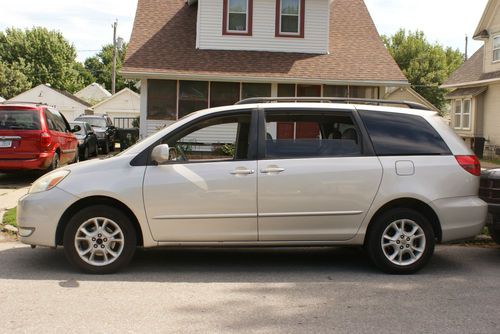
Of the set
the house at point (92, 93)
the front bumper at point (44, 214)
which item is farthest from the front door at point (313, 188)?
the house at point (92, 93)

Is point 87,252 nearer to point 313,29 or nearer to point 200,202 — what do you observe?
point 200,202

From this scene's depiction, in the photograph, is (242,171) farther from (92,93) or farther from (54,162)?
(92,93)

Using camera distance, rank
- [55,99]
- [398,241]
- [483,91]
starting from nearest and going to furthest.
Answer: [398,241] → [483,91] → [55,99]

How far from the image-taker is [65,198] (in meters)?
5.52

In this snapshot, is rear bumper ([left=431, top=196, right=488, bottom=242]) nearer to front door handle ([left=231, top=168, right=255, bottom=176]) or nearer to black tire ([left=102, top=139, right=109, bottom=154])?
front door handle ([left=231, top=168, right=255, bottom=176])

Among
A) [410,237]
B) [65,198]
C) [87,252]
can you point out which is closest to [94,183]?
[65,198]

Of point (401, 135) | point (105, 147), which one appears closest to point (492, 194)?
point (401, 135)

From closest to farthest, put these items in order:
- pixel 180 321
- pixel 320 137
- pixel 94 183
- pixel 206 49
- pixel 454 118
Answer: pixel 180 321 < pixel 94 183 < pixel 320 137 < pixel 206 49 < pixel 454 118

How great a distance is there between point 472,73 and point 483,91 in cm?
190

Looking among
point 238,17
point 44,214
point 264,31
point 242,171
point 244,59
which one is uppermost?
point 238,17

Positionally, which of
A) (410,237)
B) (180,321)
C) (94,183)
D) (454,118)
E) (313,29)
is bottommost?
(180,321)

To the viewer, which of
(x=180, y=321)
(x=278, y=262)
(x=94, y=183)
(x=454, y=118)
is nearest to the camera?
(x=180, y=321)

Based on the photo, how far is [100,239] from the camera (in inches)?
220

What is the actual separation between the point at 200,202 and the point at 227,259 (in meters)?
1.18
